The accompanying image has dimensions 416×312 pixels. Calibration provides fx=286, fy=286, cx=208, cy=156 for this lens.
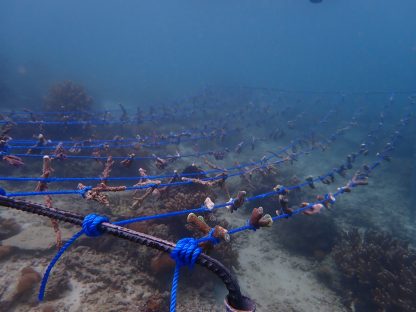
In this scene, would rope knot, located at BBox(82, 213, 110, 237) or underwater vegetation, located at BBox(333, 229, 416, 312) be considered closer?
rope knot, located at BBox(82, 213, 110, 237)

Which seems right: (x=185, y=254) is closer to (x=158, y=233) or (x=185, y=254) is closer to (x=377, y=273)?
(x=158, y=233)

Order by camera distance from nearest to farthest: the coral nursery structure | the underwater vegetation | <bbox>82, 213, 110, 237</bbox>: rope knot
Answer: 1. <bbox>82, 213, 110, 237</bbox>: rope knot
2. the coral nursery structure
3. the underwater vegetation

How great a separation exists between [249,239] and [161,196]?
292 cm

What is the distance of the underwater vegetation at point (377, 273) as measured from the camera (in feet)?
20.5

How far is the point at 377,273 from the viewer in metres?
6.78

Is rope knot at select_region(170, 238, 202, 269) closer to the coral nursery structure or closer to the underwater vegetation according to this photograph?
the coral nursery structure

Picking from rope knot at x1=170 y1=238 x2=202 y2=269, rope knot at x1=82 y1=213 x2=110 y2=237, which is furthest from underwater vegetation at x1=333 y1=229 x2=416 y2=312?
rope knot at x1=82 y1=213 x2=110 y2=237

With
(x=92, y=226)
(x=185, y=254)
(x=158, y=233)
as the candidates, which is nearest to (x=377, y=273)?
(x=158, y=233)

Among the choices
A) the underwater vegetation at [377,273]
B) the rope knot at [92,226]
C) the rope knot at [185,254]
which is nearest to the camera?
the rope knot at [185,254]

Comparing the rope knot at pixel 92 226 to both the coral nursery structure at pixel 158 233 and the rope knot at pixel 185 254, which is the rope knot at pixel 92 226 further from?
the rope knot at pixel 185 254

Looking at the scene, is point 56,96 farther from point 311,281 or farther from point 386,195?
point 386,195

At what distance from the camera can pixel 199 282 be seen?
231 inches

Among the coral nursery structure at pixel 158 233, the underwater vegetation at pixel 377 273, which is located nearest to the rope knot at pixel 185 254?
the coral nursery structure at pixel 158 233

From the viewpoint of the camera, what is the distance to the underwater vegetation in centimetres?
625
